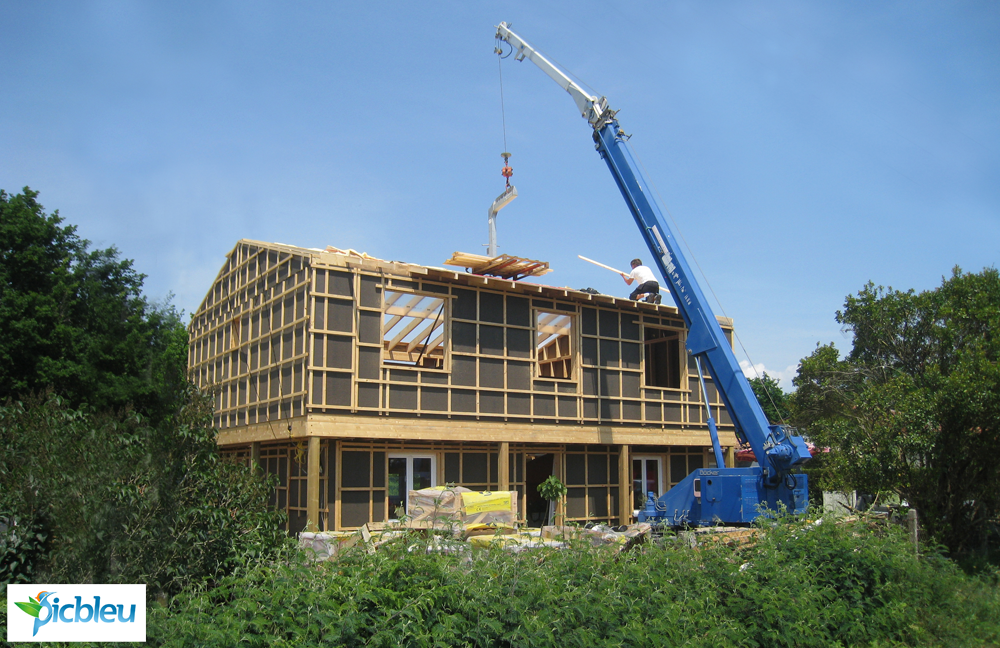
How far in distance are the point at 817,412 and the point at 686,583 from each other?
82.6 feet

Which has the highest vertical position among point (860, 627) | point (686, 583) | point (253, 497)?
point (253, 497)

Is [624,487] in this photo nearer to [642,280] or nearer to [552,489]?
[552,489]

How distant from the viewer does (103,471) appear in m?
A: 6.35

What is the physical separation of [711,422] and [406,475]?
685 cm

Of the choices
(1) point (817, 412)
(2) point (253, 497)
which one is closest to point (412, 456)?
(2) point (253, 497)

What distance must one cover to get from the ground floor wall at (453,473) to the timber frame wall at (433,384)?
0.13ft

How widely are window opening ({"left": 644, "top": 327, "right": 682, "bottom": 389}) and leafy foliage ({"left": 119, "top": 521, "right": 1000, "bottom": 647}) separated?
12.4 m

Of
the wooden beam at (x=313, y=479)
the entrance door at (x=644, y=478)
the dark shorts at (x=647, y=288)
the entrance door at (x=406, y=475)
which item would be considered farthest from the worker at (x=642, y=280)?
the wooden beam at (x=313, y=479)

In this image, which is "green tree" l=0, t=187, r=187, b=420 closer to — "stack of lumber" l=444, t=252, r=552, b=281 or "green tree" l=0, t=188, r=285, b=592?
"stack of lumber" l=444, t=252, r=552, b=281

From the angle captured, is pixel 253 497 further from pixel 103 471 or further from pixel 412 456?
pixel 412 456

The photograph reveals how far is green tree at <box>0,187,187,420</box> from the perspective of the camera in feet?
72.0

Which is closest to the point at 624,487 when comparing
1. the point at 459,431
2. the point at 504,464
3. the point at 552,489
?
the point at 552,489

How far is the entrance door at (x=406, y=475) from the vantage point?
1695 cm

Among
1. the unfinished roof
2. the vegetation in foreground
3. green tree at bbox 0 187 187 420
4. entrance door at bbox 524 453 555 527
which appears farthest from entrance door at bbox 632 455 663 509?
green tree at bbox 0 187 187 420
